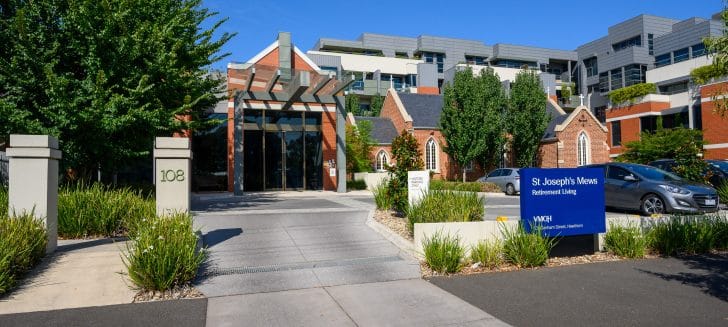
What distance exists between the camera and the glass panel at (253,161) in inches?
947

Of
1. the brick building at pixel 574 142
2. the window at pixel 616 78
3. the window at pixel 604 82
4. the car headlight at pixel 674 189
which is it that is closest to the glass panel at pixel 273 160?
the car headlight at pixel 674 189

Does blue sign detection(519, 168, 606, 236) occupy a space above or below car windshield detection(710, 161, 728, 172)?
below

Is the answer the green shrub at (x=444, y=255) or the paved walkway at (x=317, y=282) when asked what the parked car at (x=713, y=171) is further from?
the paved walkway at (x=317, y=282)

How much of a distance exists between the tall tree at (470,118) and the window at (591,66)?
3586 cm

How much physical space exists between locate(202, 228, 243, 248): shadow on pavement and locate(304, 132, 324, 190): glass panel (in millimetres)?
14871

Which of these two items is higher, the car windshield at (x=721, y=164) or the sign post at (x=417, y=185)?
A: the car windshield at (x=721, y=164)

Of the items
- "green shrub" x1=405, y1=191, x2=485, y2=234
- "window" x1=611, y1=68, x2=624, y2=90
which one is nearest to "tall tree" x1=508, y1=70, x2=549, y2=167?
"green shrub" x1=405, y1=191, x2=485, y2=234

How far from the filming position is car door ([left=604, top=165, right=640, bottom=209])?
42.7 feet

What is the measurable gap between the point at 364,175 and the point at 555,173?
20.4 metres

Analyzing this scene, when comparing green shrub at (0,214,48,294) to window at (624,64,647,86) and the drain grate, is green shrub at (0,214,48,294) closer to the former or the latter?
the drain grate

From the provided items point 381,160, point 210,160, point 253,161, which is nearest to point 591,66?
point 381,160

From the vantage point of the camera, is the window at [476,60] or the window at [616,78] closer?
the window at [616,78]

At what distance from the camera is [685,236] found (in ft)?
29.0

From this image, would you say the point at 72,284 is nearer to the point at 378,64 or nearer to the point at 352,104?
the point at 352,104
